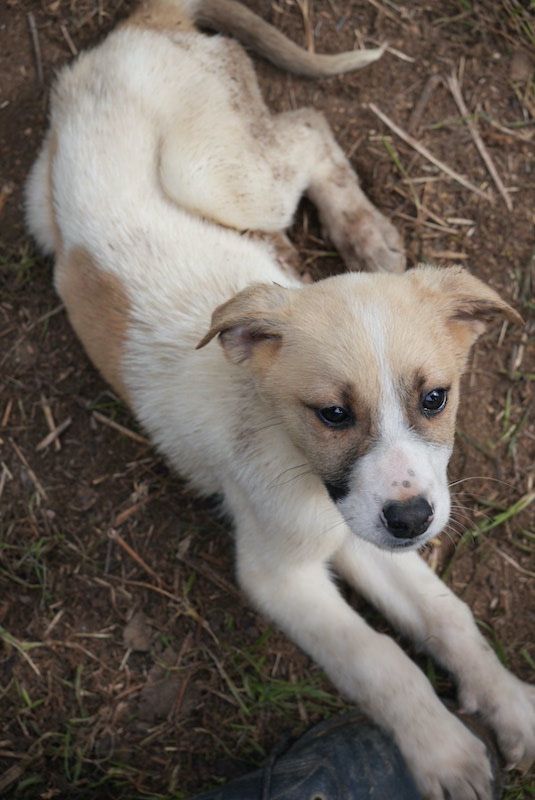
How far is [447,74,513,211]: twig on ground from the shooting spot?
167 inches

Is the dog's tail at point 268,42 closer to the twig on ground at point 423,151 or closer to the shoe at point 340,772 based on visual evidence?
the twig on ground at point 423,151

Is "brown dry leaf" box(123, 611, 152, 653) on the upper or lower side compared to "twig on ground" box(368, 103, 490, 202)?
lower

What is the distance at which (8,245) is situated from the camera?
14.1ft

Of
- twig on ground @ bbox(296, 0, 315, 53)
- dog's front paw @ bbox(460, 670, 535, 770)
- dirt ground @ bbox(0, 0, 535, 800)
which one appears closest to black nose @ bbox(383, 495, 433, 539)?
dog's front paw @ bbox(460, 670, 535, 770)

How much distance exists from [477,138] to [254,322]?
2.35 metres

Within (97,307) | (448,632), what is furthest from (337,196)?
(448,632)

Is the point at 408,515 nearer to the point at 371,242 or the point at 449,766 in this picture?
the point at 449,766

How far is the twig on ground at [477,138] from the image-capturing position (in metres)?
4.24

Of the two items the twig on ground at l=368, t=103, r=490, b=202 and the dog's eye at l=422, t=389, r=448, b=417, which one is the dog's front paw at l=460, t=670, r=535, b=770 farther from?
the twig on ground at l=368, t=103, r=490, b=202

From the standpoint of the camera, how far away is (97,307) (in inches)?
136

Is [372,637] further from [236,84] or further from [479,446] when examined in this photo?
[236,84]

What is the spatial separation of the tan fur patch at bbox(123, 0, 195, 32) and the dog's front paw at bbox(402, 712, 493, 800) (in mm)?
3467

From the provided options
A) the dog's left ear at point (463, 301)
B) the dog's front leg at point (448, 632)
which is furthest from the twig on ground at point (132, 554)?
the dog's left ear at point (463, 301)

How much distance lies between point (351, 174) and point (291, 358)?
1.86 metres
